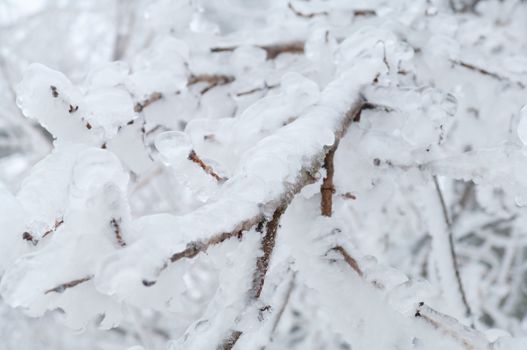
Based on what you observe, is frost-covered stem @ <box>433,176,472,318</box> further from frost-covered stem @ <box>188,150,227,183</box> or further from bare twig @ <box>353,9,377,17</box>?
frost-covered stem @ <box>188,150,227,183</box>

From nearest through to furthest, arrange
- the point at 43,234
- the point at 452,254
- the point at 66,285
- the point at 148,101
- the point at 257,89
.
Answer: the point at 66,285 < the point at 43,234 < the point at 148,101 < the point at 257,89 < the point at 452,254

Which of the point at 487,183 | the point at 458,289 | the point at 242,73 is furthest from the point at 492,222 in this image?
the point at 487,183

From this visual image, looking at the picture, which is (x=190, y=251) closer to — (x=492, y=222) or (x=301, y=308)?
(x=301, y=308)

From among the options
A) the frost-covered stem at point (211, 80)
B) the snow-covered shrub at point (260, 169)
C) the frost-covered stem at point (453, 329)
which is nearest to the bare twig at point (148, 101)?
the snow-covered shrub at point (260, 169)

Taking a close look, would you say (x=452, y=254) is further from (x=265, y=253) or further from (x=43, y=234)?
(x=43, y=234)

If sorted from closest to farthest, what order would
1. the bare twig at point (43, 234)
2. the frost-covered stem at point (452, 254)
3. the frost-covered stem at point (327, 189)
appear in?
the bare twig at point (43, 234) → the frost-covered stem at point (327, 189) → the frost-covered stem at point (452, 254)

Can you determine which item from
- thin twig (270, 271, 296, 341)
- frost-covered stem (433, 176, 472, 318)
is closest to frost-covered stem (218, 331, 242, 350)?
thin twig (270, 271, 296, 341)

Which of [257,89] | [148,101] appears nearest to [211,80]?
[257,89]

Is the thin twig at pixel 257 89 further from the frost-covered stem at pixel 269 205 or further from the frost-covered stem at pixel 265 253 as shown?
the frost-covered stem at pixel 265 253
